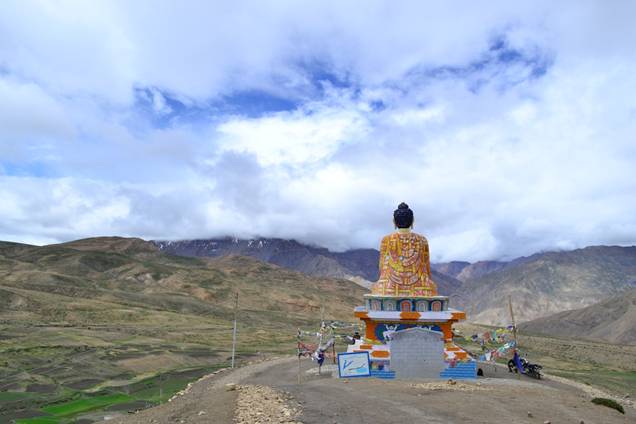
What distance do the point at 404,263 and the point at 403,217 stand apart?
3.35m

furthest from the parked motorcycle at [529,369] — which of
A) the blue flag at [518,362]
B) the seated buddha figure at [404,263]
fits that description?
the seated buddha figure at [404,263]

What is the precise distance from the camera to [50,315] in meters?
72.1

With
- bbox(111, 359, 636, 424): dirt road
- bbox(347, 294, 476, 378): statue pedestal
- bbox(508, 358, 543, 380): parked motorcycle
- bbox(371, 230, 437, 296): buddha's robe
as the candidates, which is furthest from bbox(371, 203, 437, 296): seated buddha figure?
bbox(111, 359, 636, 424): dirt road

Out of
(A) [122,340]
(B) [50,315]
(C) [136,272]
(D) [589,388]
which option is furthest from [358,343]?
(C) [136,272]

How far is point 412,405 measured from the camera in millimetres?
18656

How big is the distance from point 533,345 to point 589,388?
4512 centimetres

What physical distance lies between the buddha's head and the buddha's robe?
0.56 m

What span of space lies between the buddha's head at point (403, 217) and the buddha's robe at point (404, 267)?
563 millimetres

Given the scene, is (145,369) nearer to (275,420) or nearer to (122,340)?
(122,340)

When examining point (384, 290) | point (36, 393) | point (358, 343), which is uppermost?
point (384, 290)

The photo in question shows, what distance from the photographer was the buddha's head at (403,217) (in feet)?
114

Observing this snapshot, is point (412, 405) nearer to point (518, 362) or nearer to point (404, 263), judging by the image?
point (404, 263)

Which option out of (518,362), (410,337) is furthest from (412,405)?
(518,362)

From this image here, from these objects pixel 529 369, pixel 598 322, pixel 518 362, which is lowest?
pixel 529 369
